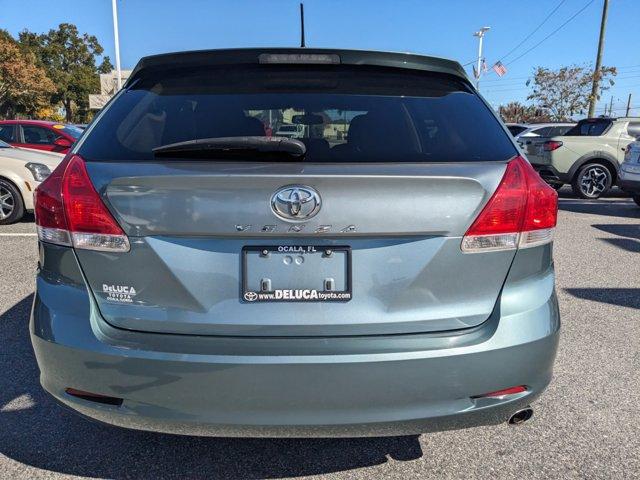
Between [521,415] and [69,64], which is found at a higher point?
[69,64]

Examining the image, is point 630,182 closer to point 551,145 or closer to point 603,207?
point 603,207

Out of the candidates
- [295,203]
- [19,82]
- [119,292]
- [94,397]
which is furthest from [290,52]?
[19,82]

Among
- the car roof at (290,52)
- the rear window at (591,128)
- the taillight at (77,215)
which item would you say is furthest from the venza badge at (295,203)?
the rear window at (591,128)

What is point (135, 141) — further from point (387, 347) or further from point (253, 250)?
point (387, 347)

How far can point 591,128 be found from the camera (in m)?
12.2

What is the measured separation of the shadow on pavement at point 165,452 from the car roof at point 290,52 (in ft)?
5.30

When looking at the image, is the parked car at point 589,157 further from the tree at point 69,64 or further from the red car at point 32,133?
the tree at point 69,64

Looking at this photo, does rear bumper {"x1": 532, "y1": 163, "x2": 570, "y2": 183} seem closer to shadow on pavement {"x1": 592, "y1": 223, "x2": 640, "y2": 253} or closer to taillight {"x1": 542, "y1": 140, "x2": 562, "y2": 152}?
taillight {"x1": 542, "y1": 140, "x2": 562, "y2": 152}

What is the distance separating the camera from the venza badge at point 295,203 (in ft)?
5.98

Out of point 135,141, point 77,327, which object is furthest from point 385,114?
point 77,327

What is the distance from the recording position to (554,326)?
6.79 ft

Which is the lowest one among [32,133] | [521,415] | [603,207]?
[603,207]

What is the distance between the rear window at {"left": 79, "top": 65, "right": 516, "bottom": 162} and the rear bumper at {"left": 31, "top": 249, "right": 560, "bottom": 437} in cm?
59

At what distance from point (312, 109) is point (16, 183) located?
7277 mm
